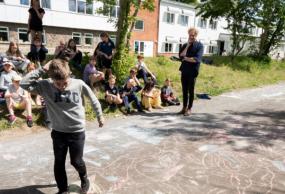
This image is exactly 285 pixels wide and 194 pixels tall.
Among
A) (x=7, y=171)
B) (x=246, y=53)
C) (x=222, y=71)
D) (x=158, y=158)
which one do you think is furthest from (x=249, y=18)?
(x=7, y=171)

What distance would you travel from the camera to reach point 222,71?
16188mm

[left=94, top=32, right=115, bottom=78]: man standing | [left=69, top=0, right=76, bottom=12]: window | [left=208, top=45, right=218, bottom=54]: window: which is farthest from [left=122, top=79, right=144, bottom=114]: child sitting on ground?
[left=208, top=45, right=218, bottom=54]: window

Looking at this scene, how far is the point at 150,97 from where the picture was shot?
28.4ft

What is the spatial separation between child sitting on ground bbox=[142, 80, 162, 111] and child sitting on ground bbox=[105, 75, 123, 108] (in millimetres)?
855

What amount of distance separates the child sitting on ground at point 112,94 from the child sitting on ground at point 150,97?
85cm

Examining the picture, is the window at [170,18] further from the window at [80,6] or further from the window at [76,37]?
the window at [76,37]

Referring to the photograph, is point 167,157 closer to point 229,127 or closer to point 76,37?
point 229,127

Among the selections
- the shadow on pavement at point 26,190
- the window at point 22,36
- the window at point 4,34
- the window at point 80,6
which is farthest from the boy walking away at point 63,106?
the window at point 80,6

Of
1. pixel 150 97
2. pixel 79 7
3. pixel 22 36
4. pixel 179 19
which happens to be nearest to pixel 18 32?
pixel 22 36

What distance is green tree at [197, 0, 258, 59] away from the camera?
2097cm

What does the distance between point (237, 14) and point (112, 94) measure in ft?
54.2

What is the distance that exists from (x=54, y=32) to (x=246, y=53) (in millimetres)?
16268

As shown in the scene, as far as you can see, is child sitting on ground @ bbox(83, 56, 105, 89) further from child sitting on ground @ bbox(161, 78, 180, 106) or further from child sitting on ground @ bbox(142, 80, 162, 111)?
child sitting on ground @ bbox(161, 78, 180, 106)

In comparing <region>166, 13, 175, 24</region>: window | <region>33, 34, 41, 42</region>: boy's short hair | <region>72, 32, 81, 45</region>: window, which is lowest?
<region>33, 34, 41, 42</region>: boy's short hair
